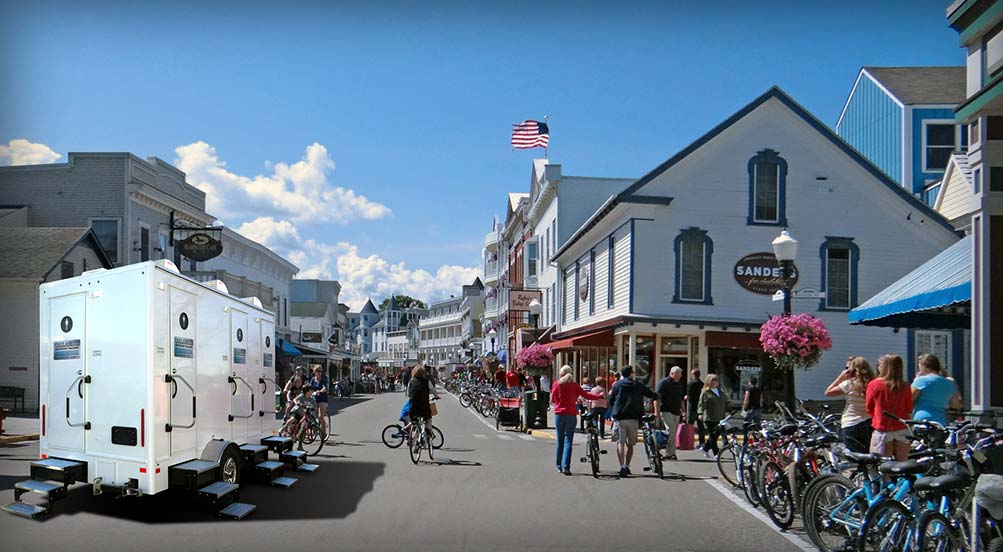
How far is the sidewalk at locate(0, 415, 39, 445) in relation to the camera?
19719mm

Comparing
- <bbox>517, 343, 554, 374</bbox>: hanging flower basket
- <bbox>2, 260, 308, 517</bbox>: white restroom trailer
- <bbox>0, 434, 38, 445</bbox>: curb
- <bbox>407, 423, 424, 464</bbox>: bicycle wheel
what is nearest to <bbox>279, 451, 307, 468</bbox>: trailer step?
<bbox>407, 423, 424, 464</bbox>: bicycle wheel

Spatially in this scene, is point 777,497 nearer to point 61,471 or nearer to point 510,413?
point 61,471

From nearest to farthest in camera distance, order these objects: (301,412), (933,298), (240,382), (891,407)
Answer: (891,407), (933,298), (240,382), (301,412)

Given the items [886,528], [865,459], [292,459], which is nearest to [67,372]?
[292,459]

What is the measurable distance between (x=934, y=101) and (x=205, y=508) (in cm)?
3147

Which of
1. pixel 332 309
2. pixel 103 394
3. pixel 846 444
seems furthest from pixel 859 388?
pixel 332 309

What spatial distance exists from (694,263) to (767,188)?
3343 mm

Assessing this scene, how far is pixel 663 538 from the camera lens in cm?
948

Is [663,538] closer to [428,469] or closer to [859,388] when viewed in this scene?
[859,388]

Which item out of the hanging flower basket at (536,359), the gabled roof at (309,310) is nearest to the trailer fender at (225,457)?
the hanging flower basket at (536,359)

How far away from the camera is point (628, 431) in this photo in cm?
1456

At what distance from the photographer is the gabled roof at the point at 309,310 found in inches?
3430

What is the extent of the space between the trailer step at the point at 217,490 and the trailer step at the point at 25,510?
171cm

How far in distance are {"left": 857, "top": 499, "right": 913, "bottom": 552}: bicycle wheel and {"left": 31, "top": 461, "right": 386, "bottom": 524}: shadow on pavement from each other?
5.77m
